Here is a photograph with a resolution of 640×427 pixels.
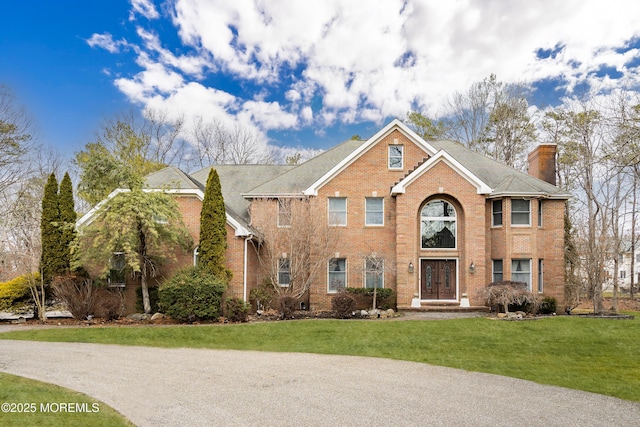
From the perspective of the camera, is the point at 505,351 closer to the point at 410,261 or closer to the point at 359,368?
the point at 359,368

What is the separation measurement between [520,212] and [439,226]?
3710 mm

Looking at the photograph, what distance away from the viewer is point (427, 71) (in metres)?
27.3

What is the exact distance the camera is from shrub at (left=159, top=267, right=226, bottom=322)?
16.9m

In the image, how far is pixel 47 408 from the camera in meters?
6.89

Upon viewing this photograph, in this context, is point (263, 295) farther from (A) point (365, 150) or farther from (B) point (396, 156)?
(B) point (396, 156)

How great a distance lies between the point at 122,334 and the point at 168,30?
757 inches

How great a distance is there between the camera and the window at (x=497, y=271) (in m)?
21.1

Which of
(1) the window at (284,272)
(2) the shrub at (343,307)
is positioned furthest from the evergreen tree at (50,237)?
(2) the shrub at (343,307)

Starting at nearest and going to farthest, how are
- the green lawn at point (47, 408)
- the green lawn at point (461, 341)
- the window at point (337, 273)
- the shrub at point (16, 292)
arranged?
the green lawn at point (47, 408), the green lawn at point (461, 341), the shrub at point (16, 292), the window at point (337, 273)

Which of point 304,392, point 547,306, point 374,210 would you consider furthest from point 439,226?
point 304,392

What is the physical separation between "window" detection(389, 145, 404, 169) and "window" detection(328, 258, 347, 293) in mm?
5113

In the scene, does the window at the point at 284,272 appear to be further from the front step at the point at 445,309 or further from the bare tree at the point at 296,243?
the front step at the point at 445,309

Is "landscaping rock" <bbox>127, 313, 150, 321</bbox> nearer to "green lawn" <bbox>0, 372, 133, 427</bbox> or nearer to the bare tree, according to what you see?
the bare tree

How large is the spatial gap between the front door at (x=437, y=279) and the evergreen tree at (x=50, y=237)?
15.3 m
